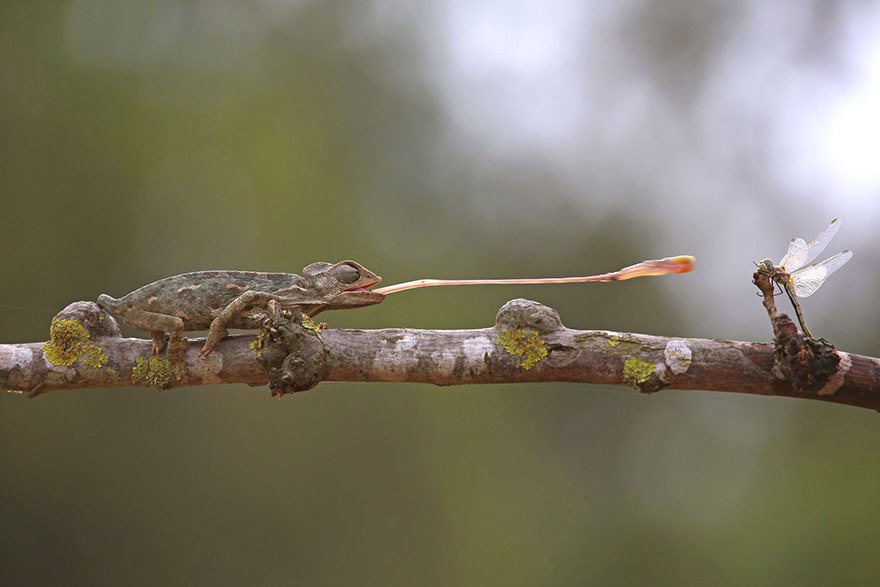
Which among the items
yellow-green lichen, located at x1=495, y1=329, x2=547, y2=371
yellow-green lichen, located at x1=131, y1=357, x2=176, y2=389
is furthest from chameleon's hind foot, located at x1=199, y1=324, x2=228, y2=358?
yellow-green lichen, located at x1=495, y1=329, x2=547, y2=371

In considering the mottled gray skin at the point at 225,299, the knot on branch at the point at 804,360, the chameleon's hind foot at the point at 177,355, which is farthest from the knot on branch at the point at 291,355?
the knot on branch at the point at 804,360

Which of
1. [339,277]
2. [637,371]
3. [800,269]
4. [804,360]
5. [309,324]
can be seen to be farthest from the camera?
[339,277]

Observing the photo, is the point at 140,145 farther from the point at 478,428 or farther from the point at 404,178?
the point at 478,428

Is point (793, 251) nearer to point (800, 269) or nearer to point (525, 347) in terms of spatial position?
point (800, 269)

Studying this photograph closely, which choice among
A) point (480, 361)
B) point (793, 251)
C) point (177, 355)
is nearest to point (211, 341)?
point (177, 355)

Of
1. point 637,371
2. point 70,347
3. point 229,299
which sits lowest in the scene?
point 637,371

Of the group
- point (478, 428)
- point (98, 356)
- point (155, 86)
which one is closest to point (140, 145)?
point (155, 86)

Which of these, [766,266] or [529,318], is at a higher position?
[766,266]
